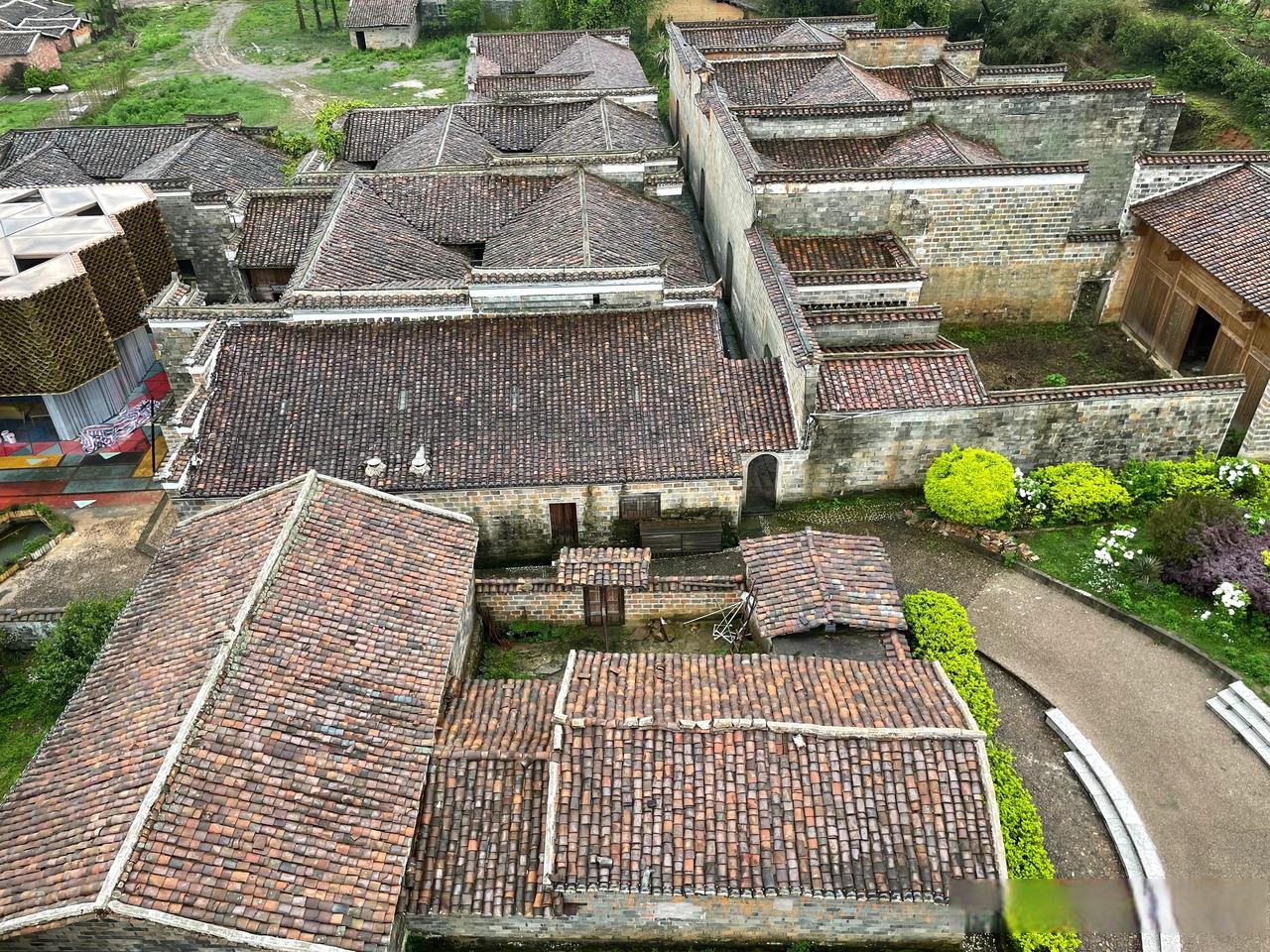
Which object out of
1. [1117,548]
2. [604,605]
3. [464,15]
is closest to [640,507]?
[604,605]

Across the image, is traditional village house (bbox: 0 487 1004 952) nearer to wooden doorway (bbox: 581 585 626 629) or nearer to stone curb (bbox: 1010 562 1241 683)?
wooden doorway (bbox: 581 585 626 629)

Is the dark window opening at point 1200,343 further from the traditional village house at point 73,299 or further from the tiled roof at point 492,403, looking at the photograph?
the traditional village house at point 73,299

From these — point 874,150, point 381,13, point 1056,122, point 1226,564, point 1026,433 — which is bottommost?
point 1226,564

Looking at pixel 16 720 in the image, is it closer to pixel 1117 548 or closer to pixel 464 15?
pixel 1117 548

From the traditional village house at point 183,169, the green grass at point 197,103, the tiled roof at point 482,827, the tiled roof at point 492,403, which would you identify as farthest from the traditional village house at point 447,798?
the green grass at point 197,103

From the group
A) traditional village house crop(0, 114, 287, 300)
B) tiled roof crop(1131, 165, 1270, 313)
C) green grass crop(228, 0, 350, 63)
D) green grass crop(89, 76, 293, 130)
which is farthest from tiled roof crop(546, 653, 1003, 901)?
green grass crop(228, 0, 350, 63)

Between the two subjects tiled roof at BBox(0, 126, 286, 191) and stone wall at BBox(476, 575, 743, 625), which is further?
tiled roof at BBox(0, 126, 286, 191)
